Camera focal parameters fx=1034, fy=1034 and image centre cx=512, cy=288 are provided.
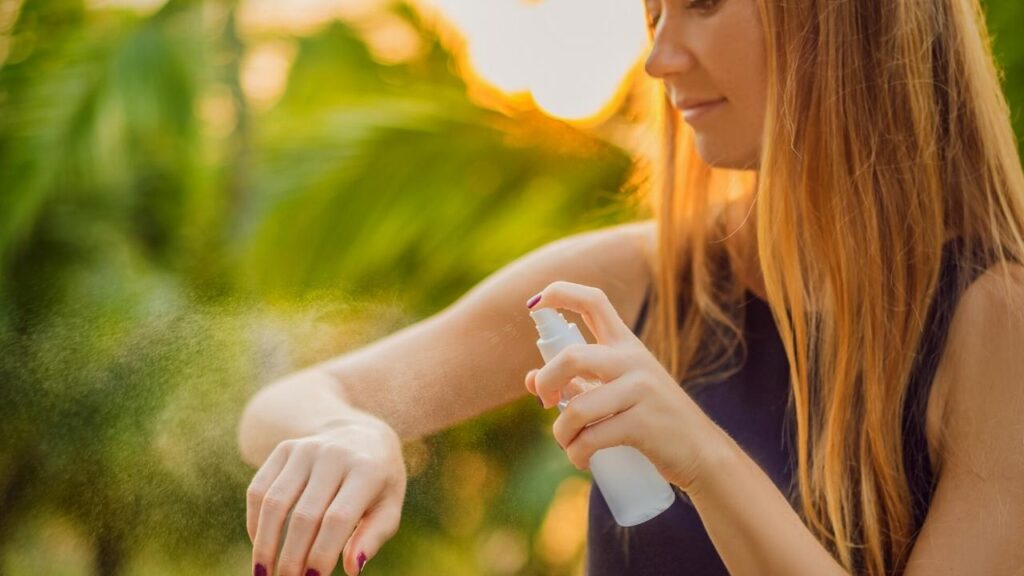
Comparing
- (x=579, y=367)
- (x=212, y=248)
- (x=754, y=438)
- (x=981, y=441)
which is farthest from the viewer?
(x=212, y=248)

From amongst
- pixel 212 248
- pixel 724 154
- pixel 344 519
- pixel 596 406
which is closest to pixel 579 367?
pixel 596 406

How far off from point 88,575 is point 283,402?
148mm

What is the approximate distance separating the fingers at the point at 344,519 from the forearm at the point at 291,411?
0.06m

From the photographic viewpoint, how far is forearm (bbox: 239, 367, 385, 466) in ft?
1.72

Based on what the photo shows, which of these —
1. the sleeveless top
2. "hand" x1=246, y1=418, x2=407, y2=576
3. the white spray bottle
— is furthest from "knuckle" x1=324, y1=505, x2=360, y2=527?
the sleeveless top

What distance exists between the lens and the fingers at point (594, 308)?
17.1 inches

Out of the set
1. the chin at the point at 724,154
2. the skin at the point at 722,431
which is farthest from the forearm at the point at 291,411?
the chin at the point at 724,154

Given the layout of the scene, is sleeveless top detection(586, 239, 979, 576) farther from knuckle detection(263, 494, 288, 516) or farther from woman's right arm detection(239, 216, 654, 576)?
knuckle detection(263, 494, 288, 516)

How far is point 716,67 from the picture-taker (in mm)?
562

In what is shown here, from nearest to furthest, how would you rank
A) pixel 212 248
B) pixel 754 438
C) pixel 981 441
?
1. pixel 981 441
2. pixel 754 438
3. pixel 212 248

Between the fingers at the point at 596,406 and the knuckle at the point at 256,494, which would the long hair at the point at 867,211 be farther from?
the knuckle at the point at 256,494

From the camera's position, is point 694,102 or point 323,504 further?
point 694,102

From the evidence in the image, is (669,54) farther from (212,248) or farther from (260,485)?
(212,248)

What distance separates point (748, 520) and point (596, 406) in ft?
0.34
